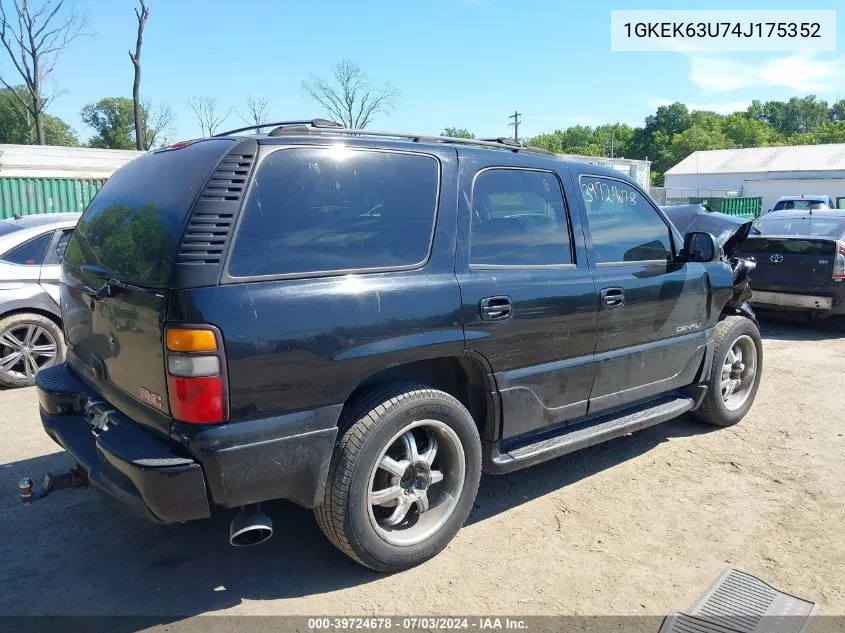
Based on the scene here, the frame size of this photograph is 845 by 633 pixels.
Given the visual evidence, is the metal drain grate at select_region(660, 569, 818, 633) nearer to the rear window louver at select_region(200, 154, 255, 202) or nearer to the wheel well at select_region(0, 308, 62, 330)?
the rear window louver at select_region(200, 154, 255, 202)

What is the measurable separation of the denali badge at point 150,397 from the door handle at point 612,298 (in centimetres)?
244

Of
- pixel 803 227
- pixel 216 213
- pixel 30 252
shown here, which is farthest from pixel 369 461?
pixel 803 227

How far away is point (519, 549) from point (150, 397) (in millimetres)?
1949

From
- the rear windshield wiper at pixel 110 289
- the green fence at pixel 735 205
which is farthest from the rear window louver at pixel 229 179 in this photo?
the green fence at pixel 735 205

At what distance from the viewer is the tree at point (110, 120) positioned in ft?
212

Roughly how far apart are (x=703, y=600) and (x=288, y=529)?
2070 mm

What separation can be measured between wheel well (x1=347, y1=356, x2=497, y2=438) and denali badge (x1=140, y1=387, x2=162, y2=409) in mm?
1067

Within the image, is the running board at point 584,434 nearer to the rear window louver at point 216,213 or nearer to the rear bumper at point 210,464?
the rear bumper at point 210,464

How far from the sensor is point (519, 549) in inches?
134

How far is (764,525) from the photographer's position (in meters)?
3.69

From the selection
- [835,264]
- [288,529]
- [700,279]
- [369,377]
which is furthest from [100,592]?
[835,264]

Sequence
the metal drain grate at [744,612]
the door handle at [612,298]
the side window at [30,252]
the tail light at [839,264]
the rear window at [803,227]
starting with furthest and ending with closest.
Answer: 1. the rear window at [803,227]
2. the tail light at [839,264]
3. the side window at [30,252]
4. the door handle at [612,298]
5. the metal drain grate at [744,612]

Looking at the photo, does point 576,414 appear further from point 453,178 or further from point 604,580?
point 453,178

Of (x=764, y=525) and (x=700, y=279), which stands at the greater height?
(x=700, y=279)
